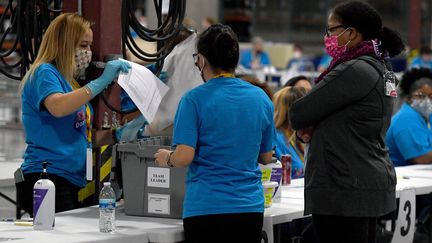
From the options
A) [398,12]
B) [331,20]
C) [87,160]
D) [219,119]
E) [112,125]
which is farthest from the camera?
[398,12]

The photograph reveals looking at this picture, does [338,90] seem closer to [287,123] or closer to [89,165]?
[89,165]

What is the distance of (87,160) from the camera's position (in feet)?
13.8

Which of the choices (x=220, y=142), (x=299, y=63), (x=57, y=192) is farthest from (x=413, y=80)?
(x=299, y=63)

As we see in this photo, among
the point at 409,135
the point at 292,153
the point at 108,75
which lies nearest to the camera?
the point at 108,75

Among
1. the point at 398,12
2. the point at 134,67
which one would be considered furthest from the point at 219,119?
the point at 398,12

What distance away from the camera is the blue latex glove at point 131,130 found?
14.9 ft

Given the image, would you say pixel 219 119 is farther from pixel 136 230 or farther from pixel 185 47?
pixel 185 47

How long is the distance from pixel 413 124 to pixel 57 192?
3.12m

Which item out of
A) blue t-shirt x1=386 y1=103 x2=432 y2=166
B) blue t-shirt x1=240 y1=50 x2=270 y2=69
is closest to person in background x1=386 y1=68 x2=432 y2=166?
blue t-shirt x1=386 y1=103 x2=432 y2=166

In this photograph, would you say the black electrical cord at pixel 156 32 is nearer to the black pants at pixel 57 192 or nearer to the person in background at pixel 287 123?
the black pants at pixel 57 192

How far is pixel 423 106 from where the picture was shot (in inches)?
264

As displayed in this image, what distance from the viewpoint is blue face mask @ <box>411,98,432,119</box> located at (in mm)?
6699

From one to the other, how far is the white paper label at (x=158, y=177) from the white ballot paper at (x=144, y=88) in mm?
331

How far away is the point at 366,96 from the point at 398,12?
824 inches
